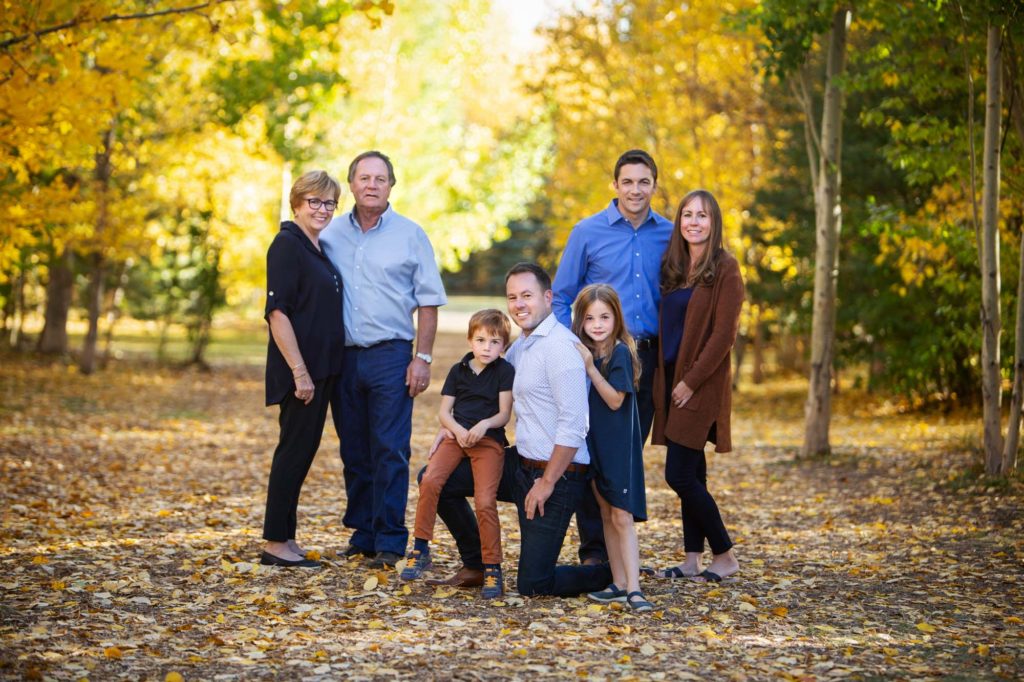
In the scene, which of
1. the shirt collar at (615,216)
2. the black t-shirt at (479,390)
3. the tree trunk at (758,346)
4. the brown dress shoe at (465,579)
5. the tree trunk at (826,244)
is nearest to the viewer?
the black t-shirt at (479,390)

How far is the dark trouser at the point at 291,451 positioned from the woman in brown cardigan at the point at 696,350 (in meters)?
1.82

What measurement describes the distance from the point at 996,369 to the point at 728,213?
8.53 meters

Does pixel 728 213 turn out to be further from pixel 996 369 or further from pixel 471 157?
pixel 471 157

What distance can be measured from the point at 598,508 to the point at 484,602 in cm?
81

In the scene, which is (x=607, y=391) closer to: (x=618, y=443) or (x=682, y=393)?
(x=618, y=443)

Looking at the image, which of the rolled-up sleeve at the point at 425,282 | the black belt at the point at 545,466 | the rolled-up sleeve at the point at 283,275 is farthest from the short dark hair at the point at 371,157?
the black belt at the point at 545,466

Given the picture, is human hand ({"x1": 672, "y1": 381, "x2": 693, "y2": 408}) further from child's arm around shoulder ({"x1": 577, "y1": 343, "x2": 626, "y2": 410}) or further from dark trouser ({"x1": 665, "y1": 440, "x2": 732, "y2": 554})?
child's arm around shoulder ({"x1": 577, "y1": 343, "x2": 626, "y2": 410})

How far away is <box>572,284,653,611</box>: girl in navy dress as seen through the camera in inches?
215

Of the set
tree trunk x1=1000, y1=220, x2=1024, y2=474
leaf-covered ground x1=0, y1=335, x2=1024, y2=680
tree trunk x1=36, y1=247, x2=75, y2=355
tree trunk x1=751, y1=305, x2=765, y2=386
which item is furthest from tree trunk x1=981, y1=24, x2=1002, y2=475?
tree trunk x1=36, y1=247, x2=75, y2=355

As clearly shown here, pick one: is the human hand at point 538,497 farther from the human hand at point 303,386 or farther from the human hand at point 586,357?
the human hand at point 303,386

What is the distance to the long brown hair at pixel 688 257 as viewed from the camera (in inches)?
229

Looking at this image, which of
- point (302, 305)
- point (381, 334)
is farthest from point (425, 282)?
point (302, 305)

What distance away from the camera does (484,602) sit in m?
5.54

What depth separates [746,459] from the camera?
11383mm
